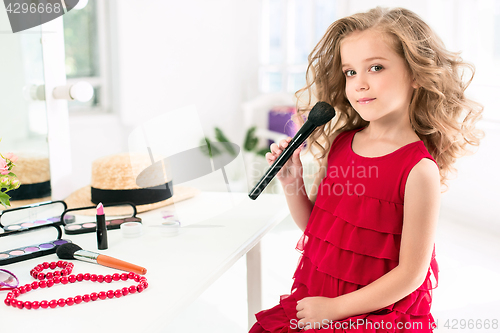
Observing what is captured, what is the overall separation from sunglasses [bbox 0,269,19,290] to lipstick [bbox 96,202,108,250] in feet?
0.55

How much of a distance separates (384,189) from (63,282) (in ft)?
1.88

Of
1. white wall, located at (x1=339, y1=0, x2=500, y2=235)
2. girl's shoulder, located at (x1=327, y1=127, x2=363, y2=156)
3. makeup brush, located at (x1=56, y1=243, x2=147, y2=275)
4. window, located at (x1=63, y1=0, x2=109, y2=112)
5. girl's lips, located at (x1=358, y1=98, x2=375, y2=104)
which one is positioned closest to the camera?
makeup brush, located at (x1=56, y1=243, x2=147, y2=275)

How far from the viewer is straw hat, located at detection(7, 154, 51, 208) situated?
3.63ft

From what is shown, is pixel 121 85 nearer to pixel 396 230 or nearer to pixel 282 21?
pixel 282 21

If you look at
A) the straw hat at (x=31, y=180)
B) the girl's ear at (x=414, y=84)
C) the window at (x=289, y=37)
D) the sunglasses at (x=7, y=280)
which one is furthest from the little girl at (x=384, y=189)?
the window at (x=289, y=37)

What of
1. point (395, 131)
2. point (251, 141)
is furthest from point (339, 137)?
point (251, 141)

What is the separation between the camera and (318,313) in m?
0.81

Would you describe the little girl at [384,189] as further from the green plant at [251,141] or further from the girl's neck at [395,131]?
the green plant at [251,141]

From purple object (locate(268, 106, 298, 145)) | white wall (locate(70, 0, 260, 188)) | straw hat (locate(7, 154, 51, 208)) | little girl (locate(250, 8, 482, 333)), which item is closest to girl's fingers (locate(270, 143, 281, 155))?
little girl (locate(250, 8, 482, 333))

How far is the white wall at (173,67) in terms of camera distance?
3020 mm

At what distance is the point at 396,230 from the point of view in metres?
0.83

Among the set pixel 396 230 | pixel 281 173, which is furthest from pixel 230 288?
pixel 396 230

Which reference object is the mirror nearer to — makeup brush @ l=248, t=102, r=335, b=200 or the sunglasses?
the sunglasses

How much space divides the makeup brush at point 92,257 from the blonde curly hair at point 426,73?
492 millimetres
